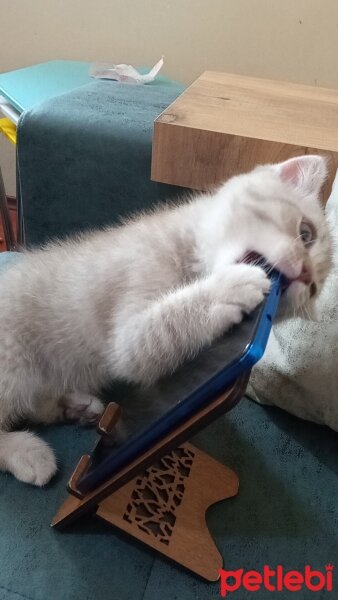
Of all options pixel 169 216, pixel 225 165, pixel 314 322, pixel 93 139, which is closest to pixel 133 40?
pixel 93 139

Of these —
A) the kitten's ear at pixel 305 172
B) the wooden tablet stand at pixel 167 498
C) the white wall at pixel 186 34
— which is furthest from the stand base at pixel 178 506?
the white wall at pixel 186 34

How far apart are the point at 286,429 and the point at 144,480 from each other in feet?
0.98

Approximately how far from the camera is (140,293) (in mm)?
808

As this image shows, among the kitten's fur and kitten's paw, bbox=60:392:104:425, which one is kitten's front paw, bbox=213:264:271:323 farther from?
kitten's paw, bbox=60:392:104:425

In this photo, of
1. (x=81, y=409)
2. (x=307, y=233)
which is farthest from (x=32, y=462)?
(x=307, y=233)

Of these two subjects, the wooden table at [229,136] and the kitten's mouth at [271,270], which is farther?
the wooden table at [229,136]

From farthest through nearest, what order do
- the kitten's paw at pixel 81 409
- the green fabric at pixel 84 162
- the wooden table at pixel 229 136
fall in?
the green fabric at pixel 84 162 → the wooden table at pixel 229 136 → the kitten's paw at pixel 81 409

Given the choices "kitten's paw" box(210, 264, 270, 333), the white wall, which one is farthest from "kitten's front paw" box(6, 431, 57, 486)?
the white wall

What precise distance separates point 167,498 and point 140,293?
1.08 ft

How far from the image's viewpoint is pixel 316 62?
175 cm

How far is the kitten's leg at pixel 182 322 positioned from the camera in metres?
0.65

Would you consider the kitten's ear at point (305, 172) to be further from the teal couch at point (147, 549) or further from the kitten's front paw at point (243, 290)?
the teal couch at point (147, 549)

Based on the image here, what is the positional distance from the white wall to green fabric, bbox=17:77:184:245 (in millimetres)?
562

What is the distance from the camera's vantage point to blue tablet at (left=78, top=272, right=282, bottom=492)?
0.50 m
